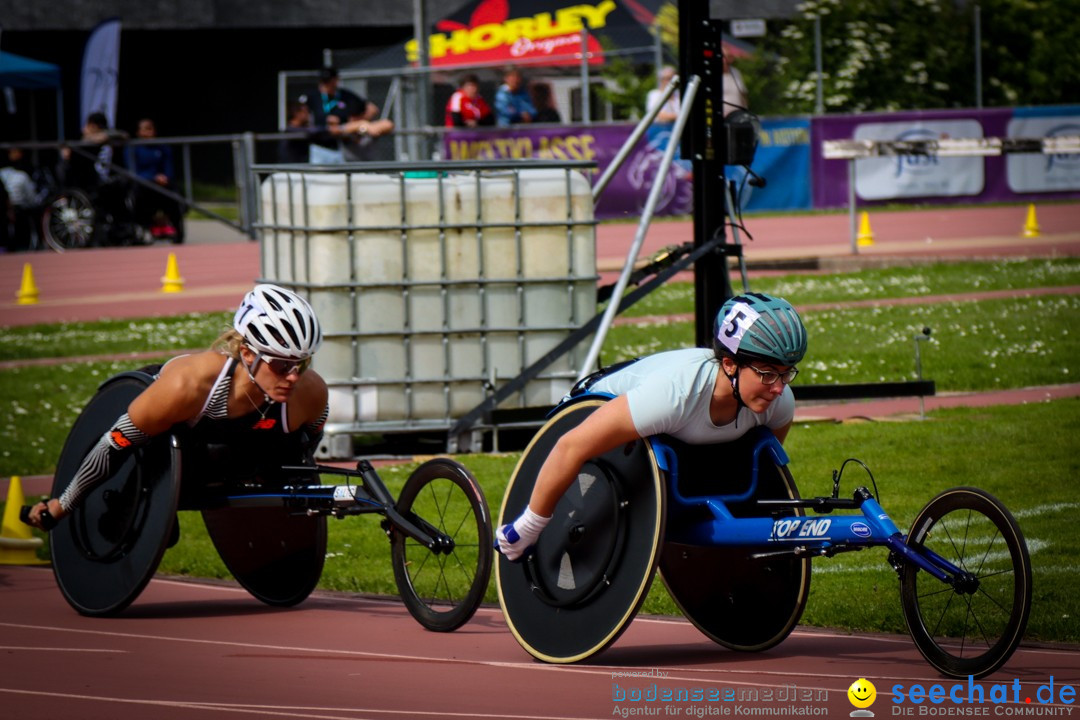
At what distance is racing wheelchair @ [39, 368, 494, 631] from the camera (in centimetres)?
785

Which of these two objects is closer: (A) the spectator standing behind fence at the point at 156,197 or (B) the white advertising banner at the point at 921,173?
(A) the spectator standing behind fence at the point at 156,197

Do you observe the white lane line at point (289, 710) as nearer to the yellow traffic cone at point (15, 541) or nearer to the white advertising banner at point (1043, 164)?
the yellow traffic cone at point (15, 541)

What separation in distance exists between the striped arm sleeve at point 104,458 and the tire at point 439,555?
1.20 m

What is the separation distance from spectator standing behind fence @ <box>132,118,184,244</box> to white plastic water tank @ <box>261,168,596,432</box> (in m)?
18.4

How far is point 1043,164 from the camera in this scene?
3139 centimetres

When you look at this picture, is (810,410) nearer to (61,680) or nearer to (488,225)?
(488,225)

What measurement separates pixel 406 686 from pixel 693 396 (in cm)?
148

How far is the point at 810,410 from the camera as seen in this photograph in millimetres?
13727

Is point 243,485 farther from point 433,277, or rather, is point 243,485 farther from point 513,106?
point 513,106

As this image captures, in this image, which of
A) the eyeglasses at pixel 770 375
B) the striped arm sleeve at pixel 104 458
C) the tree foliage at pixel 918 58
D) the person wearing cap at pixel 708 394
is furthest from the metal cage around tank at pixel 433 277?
the tree foliage at pixel 918 58

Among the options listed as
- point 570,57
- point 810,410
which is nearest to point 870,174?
point 570,57

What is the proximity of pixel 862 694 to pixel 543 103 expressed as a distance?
2634cm

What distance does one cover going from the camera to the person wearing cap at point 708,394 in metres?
6.58

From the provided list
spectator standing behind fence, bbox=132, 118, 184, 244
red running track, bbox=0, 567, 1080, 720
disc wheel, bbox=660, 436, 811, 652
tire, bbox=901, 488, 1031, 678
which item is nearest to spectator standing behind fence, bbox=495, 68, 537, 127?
spectator standing behind fence, bbox=132, 118, 184, 244
